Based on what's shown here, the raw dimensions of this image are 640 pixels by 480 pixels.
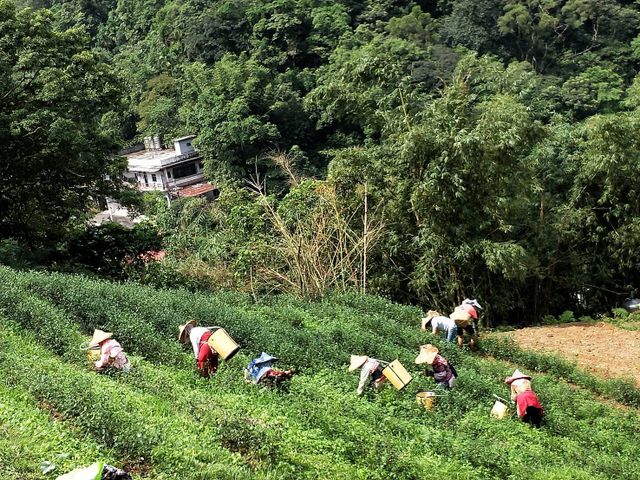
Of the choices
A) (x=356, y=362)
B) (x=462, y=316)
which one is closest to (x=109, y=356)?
(x=356, y=362)

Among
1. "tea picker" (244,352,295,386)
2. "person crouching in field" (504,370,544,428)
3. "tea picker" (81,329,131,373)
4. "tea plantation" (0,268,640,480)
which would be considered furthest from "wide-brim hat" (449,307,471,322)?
"tea picker" (81,329,131,373)

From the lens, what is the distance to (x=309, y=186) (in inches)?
763

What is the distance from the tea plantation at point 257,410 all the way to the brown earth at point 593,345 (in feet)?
3.61

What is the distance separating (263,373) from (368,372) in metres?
1.49

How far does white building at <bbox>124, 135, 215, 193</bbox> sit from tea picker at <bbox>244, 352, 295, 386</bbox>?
34.6m

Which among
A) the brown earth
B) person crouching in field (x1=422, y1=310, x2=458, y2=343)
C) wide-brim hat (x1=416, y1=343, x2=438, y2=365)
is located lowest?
the brown earth

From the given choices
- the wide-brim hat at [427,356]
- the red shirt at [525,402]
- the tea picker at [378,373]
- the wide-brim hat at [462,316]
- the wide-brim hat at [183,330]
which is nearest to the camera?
the red shirt at [525,402]

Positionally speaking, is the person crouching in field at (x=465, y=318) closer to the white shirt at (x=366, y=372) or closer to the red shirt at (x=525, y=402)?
the white shirt at (x=366, y=372)

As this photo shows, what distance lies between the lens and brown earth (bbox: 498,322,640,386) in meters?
12.8

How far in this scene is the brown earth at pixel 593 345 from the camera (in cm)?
1284

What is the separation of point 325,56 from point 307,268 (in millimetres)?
29319

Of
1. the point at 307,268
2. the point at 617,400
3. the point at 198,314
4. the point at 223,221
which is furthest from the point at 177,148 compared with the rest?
the point at 617,400

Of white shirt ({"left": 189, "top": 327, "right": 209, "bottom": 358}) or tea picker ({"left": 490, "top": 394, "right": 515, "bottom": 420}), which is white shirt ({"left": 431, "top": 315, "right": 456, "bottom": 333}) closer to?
tea picker ({"left": 490, "top": 394, "right": 515, "bottom": 420})

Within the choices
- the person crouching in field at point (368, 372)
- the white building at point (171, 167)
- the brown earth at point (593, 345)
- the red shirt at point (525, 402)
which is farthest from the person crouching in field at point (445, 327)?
the white building at point (171, 167)
